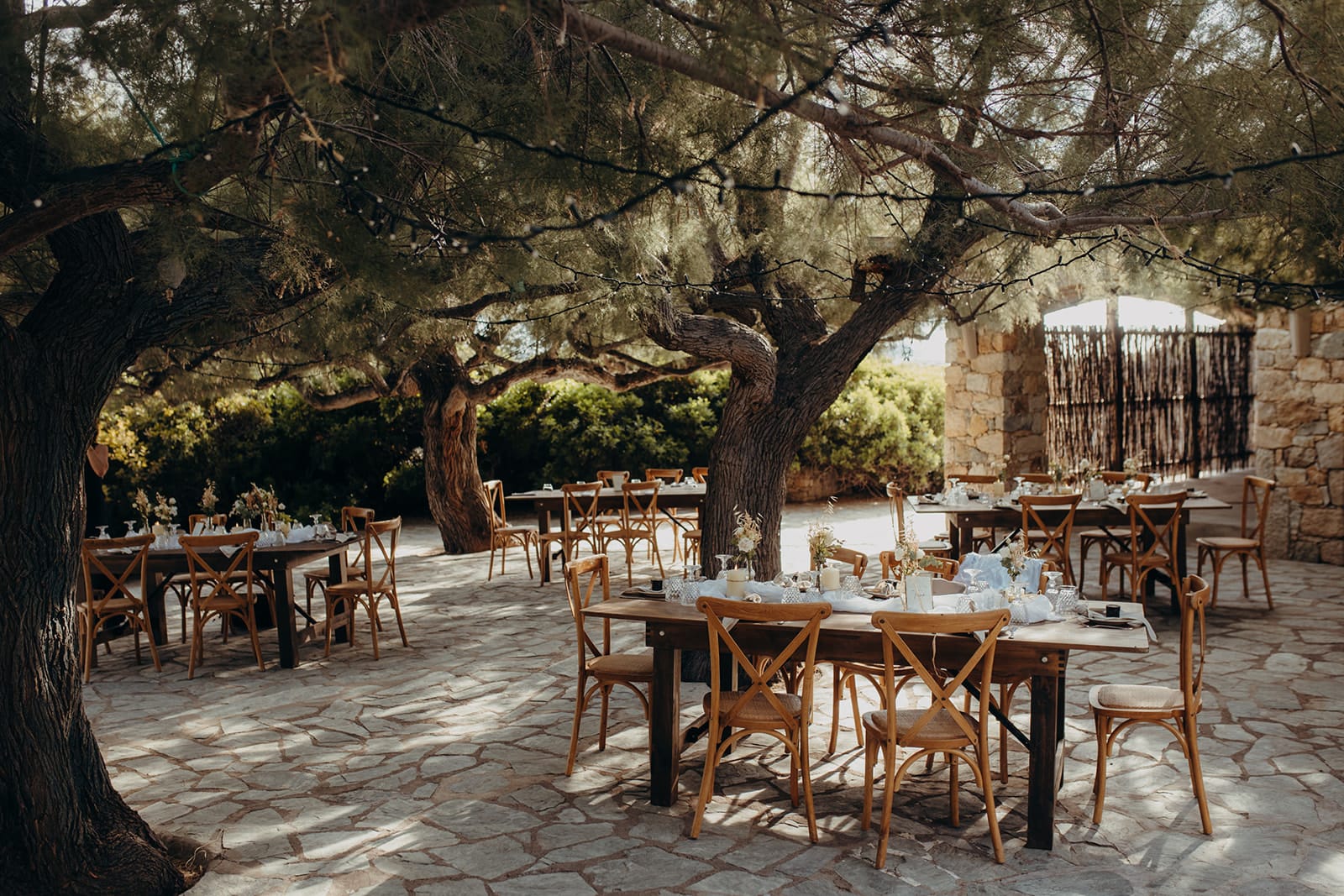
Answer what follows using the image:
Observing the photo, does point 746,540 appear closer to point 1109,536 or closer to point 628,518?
point 1109,536

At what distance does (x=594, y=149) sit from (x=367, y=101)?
0.71 metres

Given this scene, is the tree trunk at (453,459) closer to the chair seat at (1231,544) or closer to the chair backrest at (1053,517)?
the chair backrest at (1053,517)

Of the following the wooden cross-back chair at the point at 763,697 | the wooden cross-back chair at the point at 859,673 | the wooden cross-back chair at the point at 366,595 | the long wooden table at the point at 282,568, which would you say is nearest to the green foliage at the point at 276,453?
the long wooden table at the point at 282,568

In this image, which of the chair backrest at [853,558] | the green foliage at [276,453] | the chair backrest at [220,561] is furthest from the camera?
the green foliage at [276,453]

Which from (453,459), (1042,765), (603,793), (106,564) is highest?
(453,459)

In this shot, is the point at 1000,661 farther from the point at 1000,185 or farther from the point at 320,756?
the point at 320,756

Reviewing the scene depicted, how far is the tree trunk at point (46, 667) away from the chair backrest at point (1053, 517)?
5351 millimetres

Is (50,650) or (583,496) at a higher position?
(583,496)

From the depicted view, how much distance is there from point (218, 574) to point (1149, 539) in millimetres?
5900

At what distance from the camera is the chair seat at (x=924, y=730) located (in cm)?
354

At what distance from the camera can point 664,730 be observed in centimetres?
399

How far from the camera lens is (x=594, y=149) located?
3412 millimetres

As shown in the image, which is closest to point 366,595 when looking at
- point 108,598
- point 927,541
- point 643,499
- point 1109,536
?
point 108,598

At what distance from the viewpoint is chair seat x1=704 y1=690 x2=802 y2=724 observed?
12.5 ft
